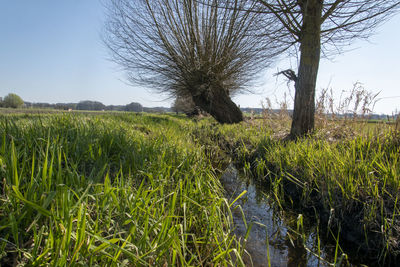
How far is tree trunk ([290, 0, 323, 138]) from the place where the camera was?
4.02 meters

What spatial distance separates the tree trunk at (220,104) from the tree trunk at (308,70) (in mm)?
4233

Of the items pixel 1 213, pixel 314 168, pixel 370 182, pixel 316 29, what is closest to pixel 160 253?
pixel 1 213

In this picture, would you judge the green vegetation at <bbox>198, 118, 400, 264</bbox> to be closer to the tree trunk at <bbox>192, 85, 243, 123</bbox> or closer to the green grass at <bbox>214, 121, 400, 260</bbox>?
the green grass at <bbox>214, 121, 400, 260</bbox>

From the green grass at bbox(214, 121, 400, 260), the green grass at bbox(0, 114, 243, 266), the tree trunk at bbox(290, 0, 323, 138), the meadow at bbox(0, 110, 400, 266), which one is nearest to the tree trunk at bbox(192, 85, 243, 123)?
the tree trunk at bbox(290, 0, 323, 138)

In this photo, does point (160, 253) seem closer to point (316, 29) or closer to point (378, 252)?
point (378, 252)

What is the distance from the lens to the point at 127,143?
8.61 ft

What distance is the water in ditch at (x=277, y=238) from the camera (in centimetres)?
145

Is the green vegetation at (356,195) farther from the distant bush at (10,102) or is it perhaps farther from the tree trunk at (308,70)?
the distant bush at (10,102)

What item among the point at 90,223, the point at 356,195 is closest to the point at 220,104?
the point at 356,195

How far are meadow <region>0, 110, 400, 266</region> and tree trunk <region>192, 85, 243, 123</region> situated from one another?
5.47 metres

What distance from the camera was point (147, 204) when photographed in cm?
130

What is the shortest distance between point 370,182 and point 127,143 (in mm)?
2526

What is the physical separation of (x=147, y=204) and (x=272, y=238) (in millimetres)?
1097

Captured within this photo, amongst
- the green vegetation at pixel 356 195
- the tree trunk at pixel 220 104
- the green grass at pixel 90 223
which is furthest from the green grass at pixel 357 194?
the tree trunk at pixel 220 104
